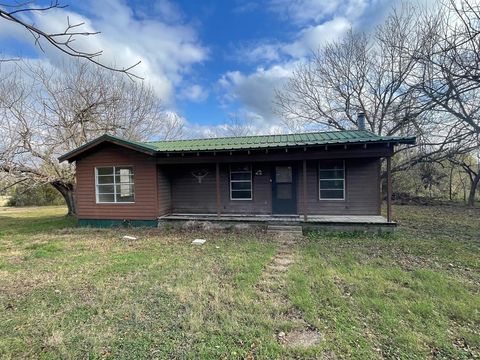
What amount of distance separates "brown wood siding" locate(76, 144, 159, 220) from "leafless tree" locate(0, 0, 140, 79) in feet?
24.8

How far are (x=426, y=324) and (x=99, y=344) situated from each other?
11.9ft

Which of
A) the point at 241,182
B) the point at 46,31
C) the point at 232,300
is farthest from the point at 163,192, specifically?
the point at 46,31

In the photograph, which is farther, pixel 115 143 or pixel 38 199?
pixel 38 199

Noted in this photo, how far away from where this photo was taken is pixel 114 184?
389 inches

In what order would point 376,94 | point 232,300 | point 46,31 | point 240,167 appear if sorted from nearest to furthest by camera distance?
point 46,31 < point 232,300 < point 240,167 < point 376,94

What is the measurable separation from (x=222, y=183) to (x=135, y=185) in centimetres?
316

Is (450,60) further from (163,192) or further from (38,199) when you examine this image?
(38,199)

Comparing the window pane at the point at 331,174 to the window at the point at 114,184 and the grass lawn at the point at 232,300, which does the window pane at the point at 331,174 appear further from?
the window at the point at 114,184

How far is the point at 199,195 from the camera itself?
10.5 m

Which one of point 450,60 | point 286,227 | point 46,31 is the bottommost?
point 286,227

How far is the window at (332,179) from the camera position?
30.7 ft

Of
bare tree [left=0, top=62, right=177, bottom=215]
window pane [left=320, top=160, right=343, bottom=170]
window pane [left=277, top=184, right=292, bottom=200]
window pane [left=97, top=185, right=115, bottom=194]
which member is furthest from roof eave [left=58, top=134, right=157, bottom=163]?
window pane [left=320, top=160, right=343, bottom=170]

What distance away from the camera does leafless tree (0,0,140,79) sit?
1743mm

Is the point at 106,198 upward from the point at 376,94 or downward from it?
downward
